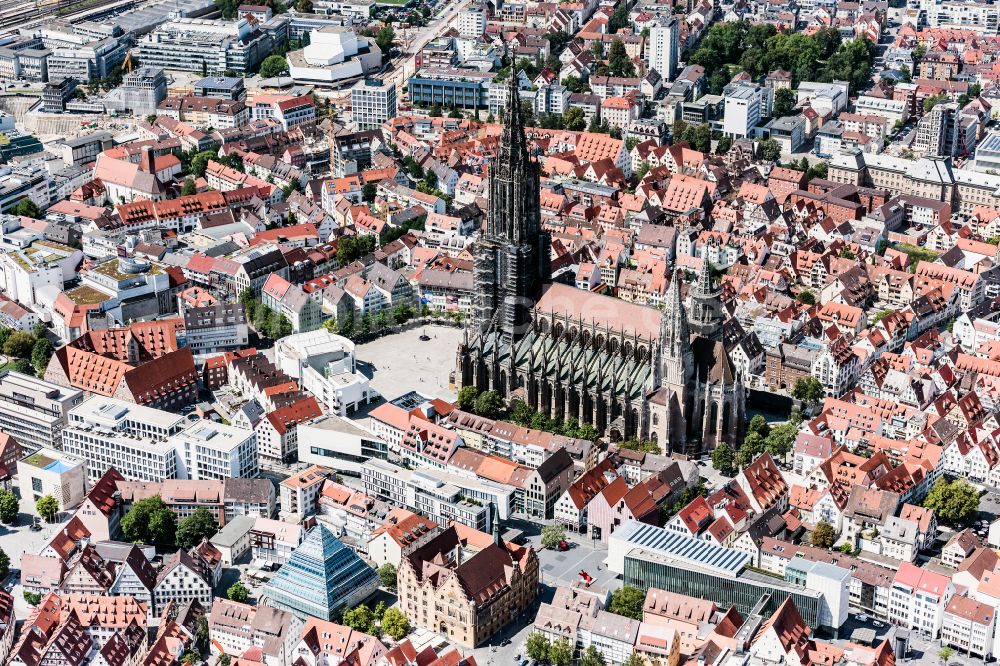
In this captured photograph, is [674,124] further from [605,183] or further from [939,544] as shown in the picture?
[939,544]

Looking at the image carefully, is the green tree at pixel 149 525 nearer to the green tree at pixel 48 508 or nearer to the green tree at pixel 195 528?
the green tree at pixel 195 528

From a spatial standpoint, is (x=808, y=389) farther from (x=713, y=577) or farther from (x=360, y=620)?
(x=360, y=620)

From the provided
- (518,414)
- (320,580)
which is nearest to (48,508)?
(320,580)

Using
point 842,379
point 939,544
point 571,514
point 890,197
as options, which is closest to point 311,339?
point 571,514

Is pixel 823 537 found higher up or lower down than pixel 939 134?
lower down

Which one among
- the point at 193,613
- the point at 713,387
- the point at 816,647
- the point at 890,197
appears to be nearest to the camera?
the point at 816,647

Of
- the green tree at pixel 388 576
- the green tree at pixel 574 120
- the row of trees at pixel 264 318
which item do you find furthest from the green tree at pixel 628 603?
the green tree at pixel 574 120
